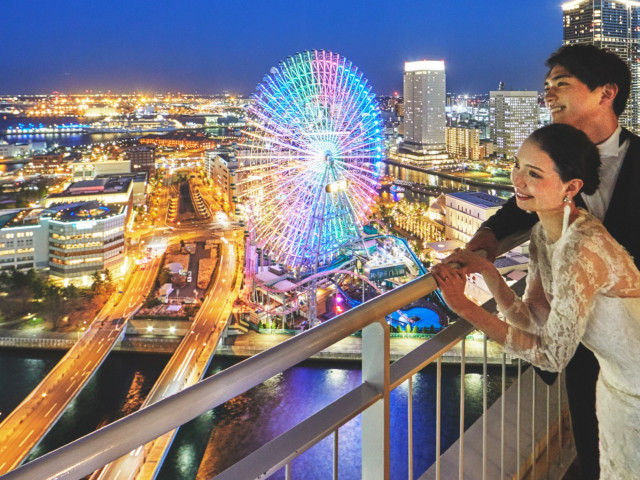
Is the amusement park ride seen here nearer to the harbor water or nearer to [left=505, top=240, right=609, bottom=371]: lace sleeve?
the harbor water

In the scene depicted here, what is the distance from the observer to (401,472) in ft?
12.4

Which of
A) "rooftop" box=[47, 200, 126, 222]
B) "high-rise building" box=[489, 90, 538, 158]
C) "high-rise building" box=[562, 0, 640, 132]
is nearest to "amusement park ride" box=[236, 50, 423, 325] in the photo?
"rooftop" box=[47, 200, 126, 222]

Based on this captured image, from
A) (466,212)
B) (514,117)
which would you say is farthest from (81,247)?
(514,117)

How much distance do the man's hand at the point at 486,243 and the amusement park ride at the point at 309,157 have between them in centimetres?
492

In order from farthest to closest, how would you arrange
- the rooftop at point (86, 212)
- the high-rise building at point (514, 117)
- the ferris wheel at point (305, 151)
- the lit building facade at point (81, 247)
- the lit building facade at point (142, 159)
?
the high-rise building at point (514, 117)
the lit building facade at point (142, 159)
the rooftop at point (86, 212)
the lit building facade at point (81, 247)
the ferris wheel at point (305, 151)

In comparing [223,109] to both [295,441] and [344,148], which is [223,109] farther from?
[295,441]

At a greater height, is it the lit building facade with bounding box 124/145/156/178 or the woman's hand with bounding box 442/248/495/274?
the lit building facade with bounding box 124/145/156/178

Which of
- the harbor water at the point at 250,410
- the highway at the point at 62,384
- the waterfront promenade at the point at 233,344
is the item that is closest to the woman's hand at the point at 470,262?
the harbor water at the point at 250,410

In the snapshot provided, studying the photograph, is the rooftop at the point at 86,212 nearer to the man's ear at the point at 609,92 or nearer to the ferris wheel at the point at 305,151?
the ferris wheel at the point at 305,151

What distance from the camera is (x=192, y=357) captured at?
19.5 feet

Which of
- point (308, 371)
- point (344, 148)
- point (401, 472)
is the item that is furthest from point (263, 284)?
point (401, 472)

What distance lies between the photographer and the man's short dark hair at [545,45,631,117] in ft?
1.91

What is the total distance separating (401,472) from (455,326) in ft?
12.0

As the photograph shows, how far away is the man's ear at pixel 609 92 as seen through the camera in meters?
0.59
